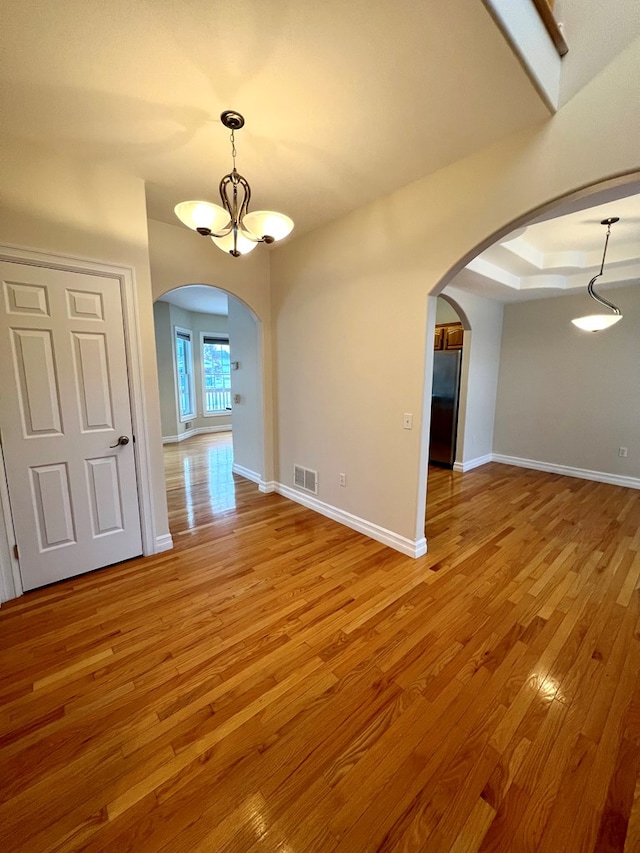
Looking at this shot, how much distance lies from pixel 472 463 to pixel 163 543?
175 inches

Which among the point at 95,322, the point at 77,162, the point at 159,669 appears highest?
the point at 77,162

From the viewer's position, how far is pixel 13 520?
214 cm

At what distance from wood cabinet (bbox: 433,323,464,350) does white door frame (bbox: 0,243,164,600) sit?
4262 mm

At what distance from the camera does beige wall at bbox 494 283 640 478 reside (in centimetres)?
428

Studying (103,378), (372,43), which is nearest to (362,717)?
(103,378)

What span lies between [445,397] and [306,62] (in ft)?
14.1

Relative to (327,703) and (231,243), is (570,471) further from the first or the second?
(231,243)

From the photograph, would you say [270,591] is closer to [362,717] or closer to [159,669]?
[159,669]

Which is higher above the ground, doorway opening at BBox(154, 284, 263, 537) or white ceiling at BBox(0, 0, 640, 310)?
white ceiling at BBox(0, 0, 640, 310)

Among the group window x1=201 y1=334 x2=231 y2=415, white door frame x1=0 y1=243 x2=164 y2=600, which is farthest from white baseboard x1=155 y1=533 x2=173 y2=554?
window x1=201 y1=334 x2=231 y2=415

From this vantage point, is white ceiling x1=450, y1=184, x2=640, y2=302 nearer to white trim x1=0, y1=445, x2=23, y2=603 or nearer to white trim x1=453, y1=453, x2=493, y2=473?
white trim x1=453, y1=453, x2=493, y2=473

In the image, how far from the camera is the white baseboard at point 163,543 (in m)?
2.74

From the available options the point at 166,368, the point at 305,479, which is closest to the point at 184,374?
the point at 166,368

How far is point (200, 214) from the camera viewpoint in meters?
1.69
